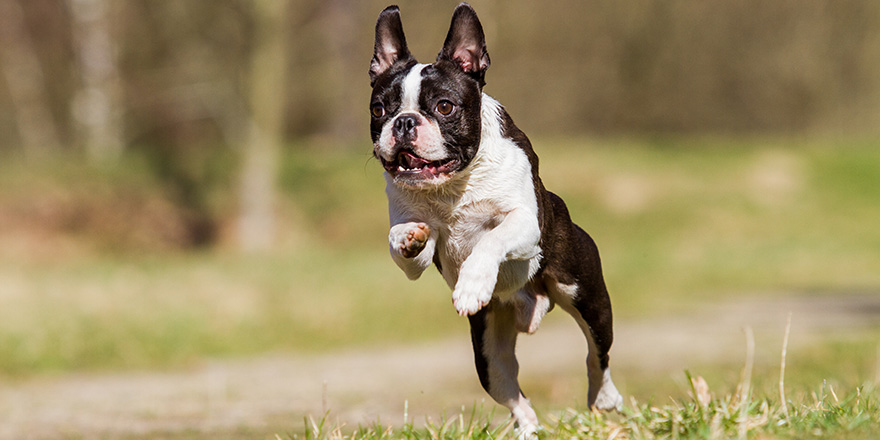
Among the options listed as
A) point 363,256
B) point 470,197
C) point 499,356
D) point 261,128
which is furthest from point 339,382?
point 261,128

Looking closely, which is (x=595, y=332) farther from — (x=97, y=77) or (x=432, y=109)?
(x=97, y=77)

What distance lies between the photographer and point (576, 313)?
5297 millimetres

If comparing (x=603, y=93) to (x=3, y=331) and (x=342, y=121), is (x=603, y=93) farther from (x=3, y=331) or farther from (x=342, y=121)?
(x=3, y=331)

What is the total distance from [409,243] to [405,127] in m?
0.52

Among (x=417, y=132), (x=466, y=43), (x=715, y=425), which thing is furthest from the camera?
(x=466, y=43)

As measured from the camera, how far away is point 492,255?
169 inches

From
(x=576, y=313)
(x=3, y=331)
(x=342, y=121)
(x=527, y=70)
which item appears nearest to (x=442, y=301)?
(x=3, y=331)

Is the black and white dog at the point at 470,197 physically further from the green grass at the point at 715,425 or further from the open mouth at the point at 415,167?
the green grass at the point at 715,425

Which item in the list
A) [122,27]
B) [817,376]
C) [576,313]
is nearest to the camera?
[576,313]

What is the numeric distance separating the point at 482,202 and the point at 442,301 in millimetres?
12155

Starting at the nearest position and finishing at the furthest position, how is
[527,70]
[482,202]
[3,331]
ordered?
[482,202], [3,331], [527,70]

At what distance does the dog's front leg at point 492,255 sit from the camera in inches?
165

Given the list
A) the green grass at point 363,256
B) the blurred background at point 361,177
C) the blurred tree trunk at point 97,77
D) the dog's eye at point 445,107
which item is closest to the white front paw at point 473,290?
the dog's eye at point 445,107

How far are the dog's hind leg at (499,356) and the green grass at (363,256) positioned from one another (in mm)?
5852
